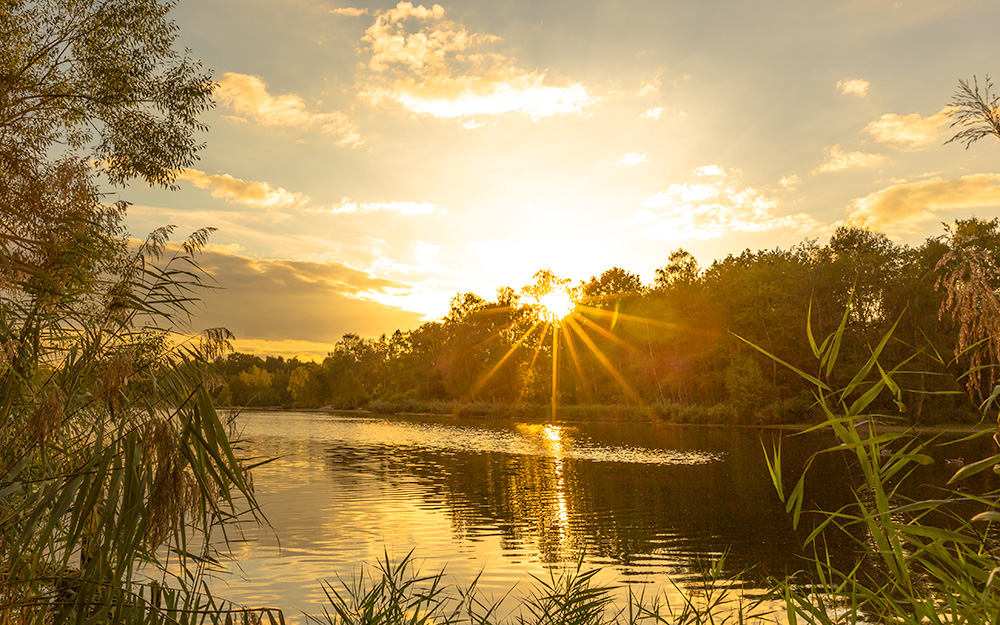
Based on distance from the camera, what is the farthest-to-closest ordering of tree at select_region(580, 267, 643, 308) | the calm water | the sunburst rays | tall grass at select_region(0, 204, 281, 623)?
1. tree at select_region(580, 267, 643, 308)
2. the sunburst rays
3. the calm water
4. tall grass at select_region(0, 204, 281, 623)

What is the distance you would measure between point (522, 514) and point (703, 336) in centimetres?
4437

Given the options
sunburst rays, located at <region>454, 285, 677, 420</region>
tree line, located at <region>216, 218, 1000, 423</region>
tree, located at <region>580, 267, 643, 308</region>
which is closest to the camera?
tree line, located at <region>216, 218, 1000, 423</region>

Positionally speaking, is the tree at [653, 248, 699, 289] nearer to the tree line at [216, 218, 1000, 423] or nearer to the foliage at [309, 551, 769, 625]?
the tree line at [216, 218, 1000, 423]

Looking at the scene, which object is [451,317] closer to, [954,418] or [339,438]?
[339,438]

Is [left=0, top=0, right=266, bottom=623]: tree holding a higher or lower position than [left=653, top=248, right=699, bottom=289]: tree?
lower

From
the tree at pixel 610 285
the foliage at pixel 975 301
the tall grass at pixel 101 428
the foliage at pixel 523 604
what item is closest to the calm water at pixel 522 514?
the foliage at pixel 523 604

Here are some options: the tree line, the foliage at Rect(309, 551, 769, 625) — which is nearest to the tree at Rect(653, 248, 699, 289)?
the tree line

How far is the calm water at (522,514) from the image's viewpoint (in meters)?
10.8

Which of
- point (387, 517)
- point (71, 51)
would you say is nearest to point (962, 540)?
point (387, 517)

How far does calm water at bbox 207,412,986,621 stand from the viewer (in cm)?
1075

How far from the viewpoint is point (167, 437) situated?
9.27 ft

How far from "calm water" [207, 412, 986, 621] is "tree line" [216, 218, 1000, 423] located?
7.72 m

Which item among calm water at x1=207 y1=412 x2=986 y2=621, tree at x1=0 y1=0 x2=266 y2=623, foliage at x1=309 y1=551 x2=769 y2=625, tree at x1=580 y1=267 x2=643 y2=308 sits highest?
tree at x1=580 y1=267 x2=643 y2=308

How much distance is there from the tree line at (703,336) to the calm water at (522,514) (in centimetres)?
772
